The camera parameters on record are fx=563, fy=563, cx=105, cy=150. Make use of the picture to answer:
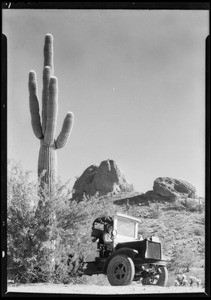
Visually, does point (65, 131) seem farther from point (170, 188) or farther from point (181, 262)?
point (170, 188)

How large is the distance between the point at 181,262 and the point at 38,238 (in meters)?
8.51

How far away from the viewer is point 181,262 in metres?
20.9

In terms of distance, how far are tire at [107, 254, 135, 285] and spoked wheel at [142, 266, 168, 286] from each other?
93cm

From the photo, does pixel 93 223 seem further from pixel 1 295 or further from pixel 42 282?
pixel 1 295

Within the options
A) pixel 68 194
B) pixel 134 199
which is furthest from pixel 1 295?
pixel 134 199

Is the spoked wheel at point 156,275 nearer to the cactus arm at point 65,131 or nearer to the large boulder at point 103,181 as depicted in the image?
the cactus arm at point 65,131

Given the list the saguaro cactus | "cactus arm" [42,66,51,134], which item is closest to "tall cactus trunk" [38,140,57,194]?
the saguaro cactus

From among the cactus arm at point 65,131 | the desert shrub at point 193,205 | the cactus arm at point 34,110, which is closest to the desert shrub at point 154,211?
the desert shrub at point 193,205

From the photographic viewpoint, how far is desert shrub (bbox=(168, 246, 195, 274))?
20453mm

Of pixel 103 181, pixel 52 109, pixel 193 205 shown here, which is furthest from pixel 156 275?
pixel 103 181

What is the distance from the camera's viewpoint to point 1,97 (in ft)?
25.7

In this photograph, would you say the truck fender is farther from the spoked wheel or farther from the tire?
the spoked wheel

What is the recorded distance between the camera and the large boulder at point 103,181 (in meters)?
32.2

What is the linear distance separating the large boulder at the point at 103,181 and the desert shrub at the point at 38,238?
1739 cm
